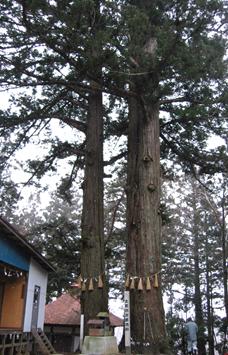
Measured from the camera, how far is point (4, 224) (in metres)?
9.71

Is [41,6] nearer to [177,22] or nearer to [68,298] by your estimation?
[177,22]

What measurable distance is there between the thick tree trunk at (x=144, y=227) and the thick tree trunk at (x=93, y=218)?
2.68ft

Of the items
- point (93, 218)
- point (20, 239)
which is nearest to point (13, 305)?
point (20, 239)

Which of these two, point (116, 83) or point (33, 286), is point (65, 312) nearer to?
point (33, 286)

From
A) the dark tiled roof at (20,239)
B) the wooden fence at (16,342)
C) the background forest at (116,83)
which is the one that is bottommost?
the wooden fence at (16,342)

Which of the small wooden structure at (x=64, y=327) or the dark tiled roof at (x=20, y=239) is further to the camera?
the small wooden structure at (x=64, y=327)

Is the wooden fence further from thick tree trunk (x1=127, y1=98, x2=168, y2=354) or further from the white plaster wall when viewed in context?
thick tree trunk (x1=127, y1=98, x2=168, y2=354)

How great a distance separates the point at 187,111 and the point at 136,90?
1420 mm

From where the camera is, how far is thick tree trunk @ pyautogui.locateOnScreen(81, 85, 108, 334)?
9133 millimetres

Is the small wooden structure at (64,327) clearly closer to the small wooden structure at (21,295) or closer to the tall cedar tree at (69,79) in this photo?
the small wooden structure at (21,295)

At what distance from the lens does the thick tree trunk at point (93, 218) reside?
9.13 metres

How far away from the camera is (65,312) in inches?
858

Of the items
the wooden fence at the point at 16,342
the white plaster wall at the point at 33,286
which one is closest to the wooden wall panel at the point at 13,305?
the white plaster wall at the point at 33,286

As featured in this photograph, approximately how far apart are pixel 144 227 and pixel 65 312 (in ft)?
47.5
